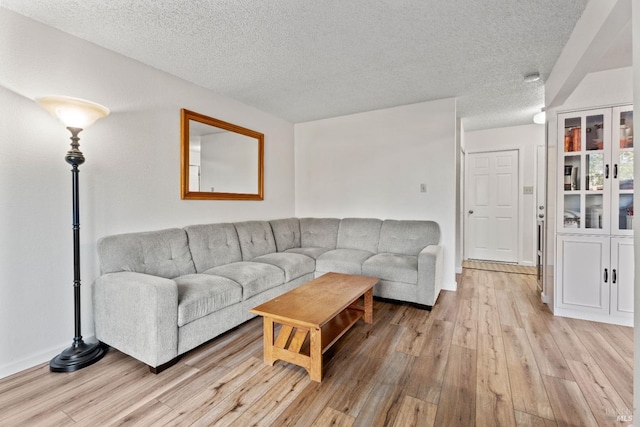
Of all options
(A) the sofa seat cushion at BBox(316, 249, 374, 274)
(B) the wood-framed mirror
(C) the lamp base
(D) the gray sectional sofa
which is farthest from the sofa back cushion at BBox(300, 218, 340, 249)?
(C) the lamp base

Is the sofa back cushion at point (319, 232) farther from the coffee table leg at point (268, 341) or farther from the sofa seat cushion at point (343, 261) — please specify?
the coffee table leg at point (268, 341)

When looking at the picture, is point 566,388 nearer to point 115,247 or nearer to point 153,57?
point 115,247

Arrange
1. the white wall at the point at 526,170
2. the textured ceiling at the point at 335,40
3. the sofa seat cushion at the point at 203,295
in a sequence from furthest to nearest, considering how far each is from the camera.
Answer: the white wall at the point at 526,170 → the sofa seat cushion at the point at 203,295 → the textured ceiling at the point at 335,40

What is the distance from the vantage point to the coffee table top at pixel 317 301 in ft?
5.69

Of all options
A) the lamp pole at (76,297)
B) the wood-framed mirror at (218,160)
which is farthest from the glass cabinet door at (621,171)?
the lamp pole at (76,297)

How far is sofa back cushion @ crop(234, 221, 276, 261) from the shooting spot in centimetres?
316

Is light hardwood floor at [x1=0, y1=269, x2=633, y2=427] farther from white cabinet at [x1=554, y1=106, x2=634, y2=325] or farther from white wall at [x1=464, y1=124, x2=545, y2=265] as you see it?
white wall at [x1=464, y1=124, x2=545, y2=265]

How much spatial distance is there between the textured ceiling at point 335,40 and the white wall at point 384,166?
1.60 ft

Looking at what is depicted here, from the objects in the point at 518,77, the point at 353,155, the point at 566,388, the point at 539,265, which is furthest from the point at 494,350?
the point at 353,155

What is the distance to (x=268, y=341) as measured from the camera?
187 cm

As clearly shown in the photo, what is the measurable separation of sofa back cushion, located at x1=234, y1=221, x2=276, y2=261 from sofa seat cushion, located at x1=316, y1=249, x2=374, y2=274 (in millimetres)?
665

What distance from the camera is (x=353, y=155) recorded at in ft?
13.5

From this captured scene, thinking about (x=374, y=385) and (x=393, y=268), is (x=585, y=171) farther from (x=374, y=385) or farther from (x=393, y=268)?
(x=374, y=385)

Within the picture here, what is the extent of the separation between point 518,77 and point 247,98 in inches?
116
